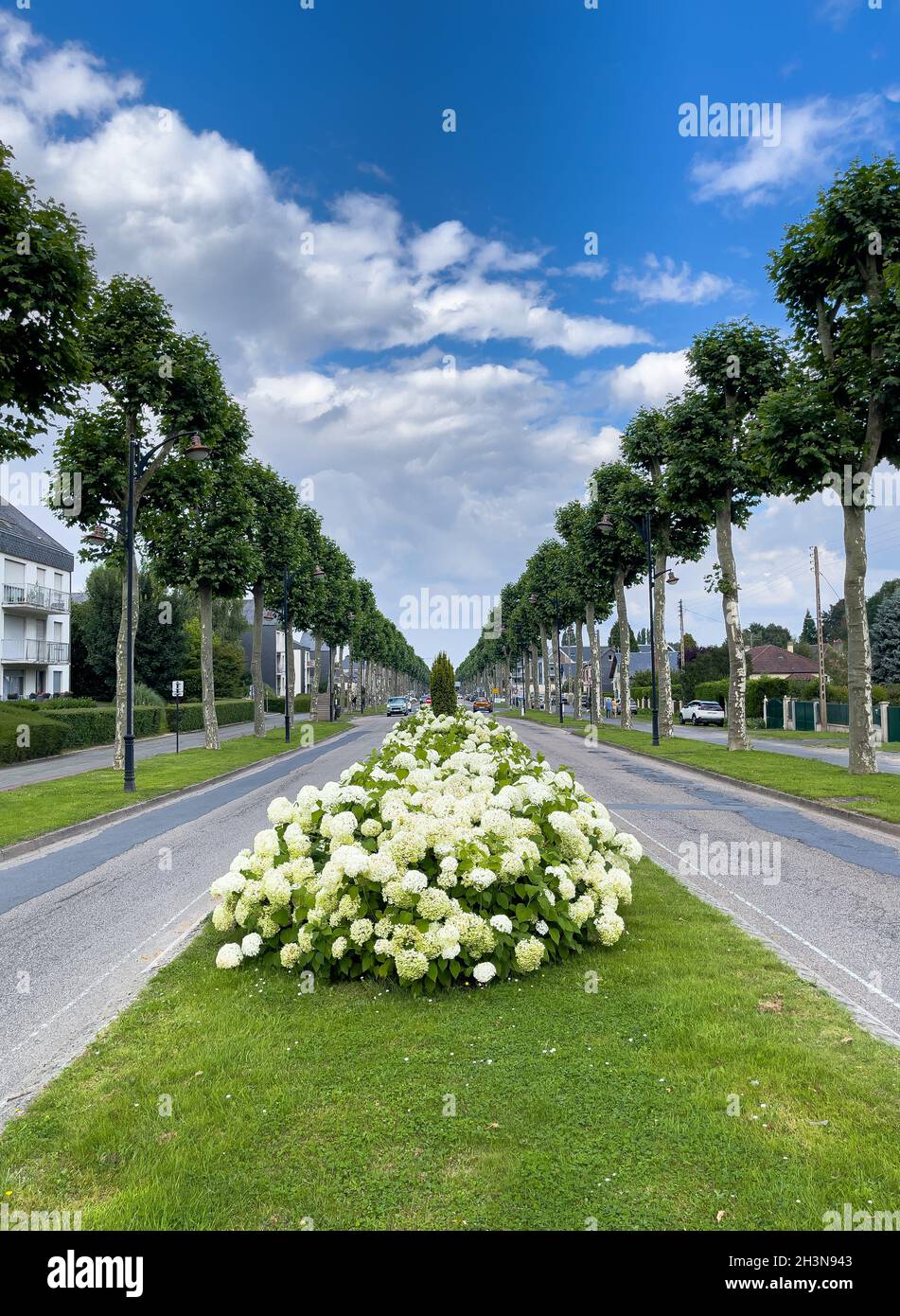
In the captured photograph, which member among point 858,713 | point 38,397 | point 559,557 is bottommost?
point 858,713

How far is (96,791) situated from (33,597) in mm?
32378

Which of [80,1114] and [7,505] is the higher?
[7,505]

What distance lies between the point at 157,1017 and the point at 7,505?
5093 centimetres

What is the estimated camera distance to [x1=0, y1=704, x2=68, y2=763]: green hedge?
86.4 ft

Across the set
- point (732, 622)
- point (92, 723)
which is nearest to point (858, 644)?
point (732, 622)

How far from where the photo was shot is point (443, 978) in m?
5.37

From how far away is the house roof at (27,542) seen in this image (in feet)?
142

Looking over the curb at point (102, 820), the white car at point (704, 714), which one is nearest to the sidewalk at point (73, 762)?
the curb at point (102, 820)

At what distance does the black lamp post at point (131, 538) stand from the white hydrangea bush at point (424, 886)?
11399mm

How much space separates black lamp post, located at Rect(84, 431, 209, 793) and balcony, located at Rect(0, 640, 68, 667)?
24887mm

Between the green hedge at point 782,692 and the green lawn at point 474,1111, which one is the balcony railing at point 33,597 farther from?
the green lawn at point 474,1111
